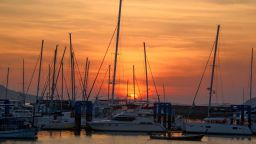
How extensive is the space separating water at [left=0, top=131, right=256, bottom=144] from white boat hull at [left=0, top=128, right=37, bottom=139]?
88cm

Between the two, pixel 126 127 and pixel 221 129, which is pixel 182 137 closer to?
pixel 126 127

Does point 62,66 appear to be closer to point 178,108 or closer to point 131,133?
point 131,133

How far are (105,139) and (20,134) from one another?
8851 millimetres

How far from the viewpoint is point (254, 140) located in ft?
266

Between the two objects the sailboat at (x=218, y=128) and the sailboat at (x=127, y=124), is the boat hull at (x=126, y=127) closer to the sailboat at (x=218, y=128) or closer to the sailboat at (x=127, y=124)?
the sailboat at (x=127, y=124)

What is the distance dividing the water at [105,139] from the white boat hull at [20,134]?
2.90ft

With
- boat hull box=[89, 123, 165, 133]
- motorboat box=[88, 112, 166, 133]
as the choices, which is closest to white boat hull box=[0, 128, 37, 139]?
boat hull box=[89, 123, 165, 133]

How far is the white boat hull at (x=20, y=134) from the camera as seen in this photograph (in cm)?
7231

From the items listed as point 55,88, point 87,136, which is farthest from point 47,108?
point 87,136

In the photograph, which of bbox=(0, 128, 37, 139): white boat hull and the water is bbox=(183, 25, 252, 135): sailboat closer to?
the water

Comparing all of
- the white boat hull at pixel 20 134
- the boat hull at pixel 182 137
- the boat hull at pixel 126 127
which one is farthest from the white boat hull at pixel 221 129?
the white boat hull at pixel 20 134

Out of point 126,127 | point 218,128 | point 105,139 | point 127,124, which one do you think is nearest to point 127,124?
point 127,124

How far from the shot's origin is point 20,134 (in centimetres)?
7344

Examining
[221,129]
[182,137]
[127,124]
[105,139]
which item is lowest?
[105,139]
